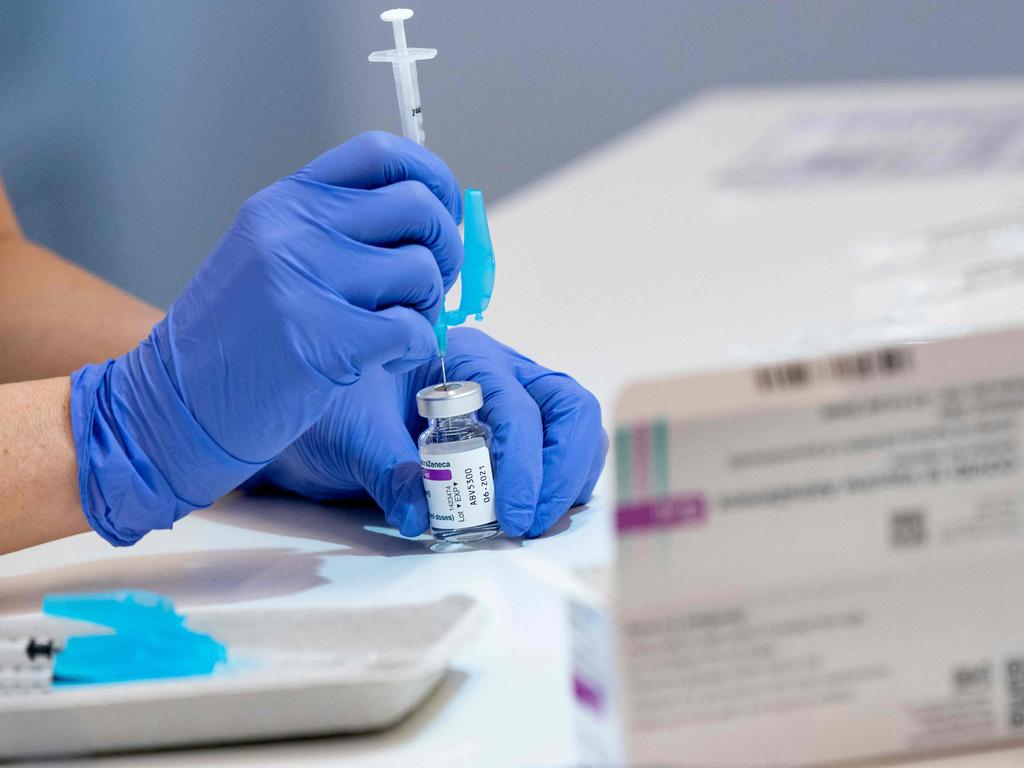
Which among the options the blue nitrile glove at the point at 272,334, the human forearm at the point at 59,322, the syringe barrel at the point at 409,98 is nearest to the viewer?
the blue nitrile glove at the point at 272,334

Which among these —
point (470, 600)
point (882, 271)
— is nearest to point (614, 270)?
point (470, 600)

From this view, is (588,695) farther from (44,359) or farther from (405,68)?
(44,359)

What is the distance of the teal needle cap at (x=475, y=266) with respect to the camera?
3.62 feet

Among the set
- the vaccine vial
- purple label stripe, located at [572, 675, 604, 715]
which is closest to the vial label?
the vaccine vial

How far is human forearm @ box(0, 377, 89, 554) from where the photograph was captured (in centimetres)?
109

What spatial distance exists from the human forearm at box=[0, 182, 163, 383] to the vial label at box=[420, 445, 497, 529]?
693 millimetres

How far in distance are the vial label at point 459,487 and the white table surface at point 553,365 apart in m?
0.04

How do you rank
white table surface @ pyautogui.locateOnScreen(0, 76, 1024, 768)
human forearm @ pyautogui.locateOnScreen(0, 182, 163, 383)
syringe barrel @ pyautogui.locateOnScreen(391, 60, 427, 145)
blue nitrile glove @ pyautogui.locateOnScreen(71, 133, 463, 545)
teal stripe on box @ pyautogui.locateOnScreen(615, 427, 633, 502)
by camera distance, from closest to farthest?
1. teal stripe on box @ pyautogui.locateOnScreen(615, 427, 633, 502)
2. white table surface @ pyautogui.locateOnScreen(0, 76, 1024, 768)
3. blue nitrile glove @ pyautogui.locateOnScreen(71, 133, 463, 545)
4. syringe barrel @ pyautogui.locateOnScreen(391, 60, 427, 145)
5. human forearm @ pyautogui.locateOnScreen(0, 182, 163, 383)

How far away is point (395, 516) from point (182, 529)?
0.27m

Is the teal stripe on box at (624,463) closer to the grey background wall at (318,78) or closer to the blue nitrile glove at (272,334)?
the blue nitrile glove at (272,334)

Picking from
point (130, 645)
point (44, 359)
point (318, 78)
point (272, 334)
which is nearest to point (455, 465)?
point (272, 334)

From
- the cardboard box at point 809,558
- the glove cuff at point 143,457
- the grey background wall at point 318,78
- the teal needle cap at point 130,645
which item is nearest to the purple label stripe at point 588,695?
the cardboard box at point 809,558

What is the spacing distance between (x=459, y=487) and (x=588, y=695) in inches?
19.3

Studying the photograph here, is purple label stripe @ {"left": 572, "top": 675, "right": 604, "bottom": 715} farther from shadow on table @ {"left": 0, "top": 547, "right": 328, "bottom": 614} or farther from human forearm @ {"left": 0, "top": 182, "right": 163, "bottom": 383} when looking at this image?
human forearm @ {"left": 0, "top": 182, "right": 163, "bottom": 383}
